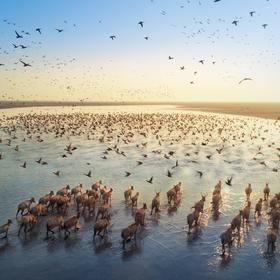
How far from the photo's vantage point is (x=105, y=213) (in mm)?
20656

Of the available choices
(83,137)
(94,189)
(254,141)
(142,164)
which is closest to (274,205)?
(94,189)

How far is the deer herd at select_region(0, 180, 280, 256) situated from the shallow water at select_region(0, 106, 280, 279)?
1.29 ft

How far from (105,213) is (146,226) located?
2161mm

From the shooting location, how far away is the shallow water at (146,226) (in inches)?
630

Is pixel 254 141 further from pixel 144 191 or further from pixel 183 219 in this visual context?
pixel 183 219

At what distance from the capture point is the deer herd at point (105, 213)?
60.2 feet

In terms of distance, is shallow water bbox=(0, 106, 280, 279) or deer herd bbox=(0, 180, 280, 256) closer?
shallow water bbox=(0, 106, 280, 279)

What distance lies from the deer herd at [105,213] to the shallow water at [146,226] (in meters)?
0.39

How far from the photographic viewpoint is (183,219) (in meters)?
21.7

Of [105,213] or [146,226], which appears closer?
[146,226]

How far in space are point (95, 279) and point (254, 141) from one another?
135 ft

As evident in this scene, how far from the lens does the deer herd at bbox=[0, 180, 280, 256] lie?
60.2ft

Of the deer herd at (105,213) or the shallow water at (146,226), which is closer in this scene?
A: the shallow water at (146,226)

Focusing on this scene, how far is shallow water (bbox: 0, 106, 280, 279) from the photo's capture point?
16000 mm
